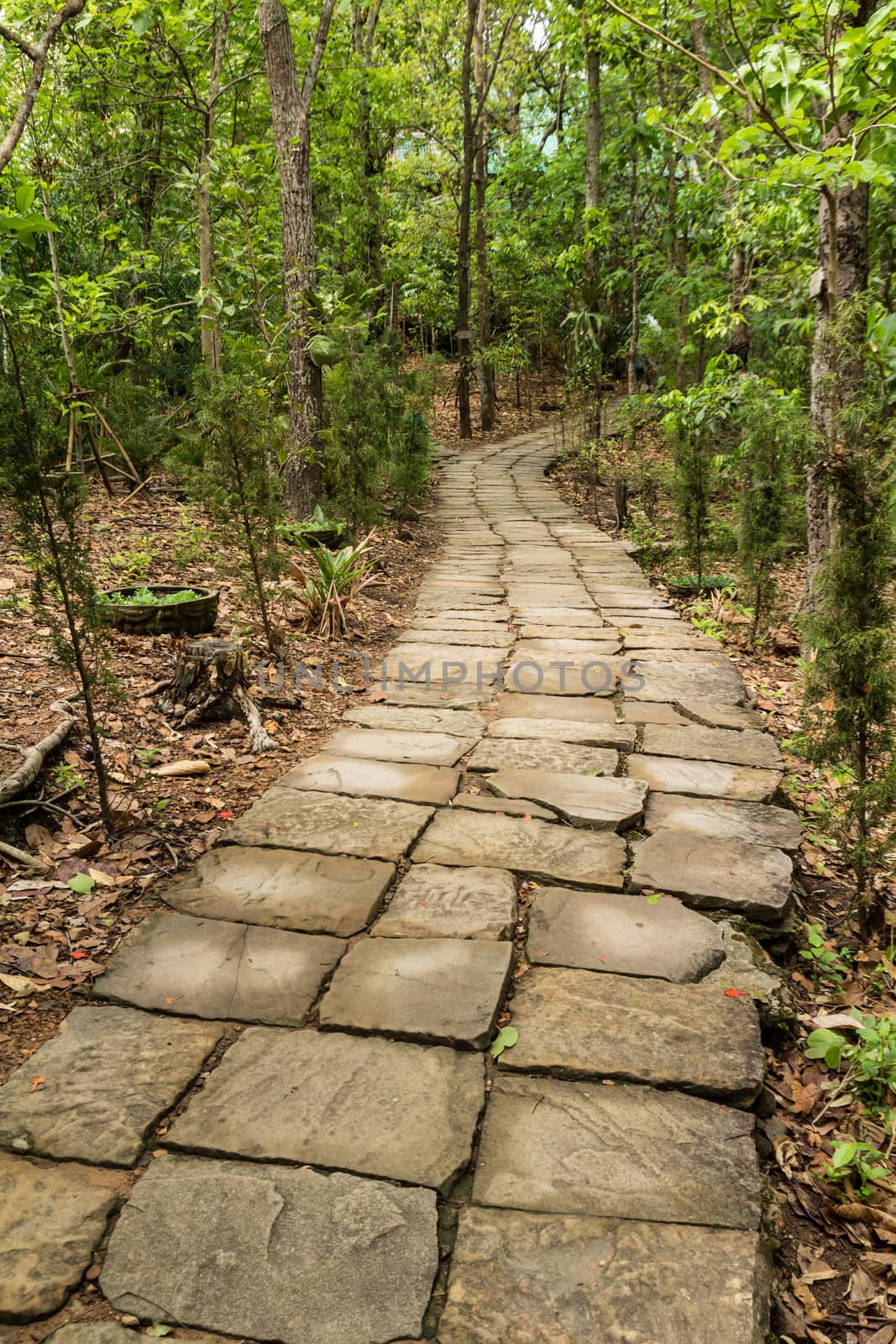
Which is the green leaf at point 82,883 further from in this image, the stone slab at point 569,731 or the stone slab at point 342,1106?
the stone slab at point 569,731

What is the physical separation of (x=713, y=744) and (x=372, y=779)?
140cm

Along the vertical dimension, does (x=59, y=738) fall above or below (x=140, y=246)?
below

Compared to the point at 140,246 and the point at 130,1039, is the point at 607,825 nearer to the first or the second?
the point at 130,1039

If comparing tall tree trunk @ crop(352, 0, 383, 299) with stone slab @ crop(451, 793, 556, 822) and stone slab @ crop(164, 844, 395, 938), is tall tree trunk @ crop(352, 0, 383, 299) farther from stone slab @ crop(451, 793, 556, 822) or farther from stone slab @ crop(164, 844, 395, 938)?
stone slab @ crop(164, 844, 395, 938)

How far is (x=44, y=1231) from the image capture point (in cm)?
140

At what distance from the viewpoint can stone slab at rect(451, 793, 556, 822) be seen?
2902 millimetres

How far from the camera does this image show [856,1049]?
6.32 feet

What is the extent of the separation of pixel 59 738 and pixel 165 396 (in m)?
7.30

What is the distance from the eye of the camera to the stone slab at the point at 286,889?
2295 mm

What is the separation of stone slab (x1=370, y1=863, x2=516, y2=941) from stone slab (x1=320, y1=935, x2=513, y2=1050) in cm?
4

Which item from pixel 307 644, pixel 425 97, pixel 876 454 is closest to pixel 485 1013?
pixel 876 454

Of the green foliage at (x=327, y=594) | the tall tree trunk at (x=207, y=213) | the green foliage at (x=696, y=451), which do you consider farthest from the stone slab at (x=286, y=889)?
the tall tree trunk at (x=207, y=213)

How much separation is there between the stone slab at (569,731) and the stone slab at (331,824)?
0.83 metres

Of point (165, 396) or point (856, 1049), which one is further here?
point (165, 396)
